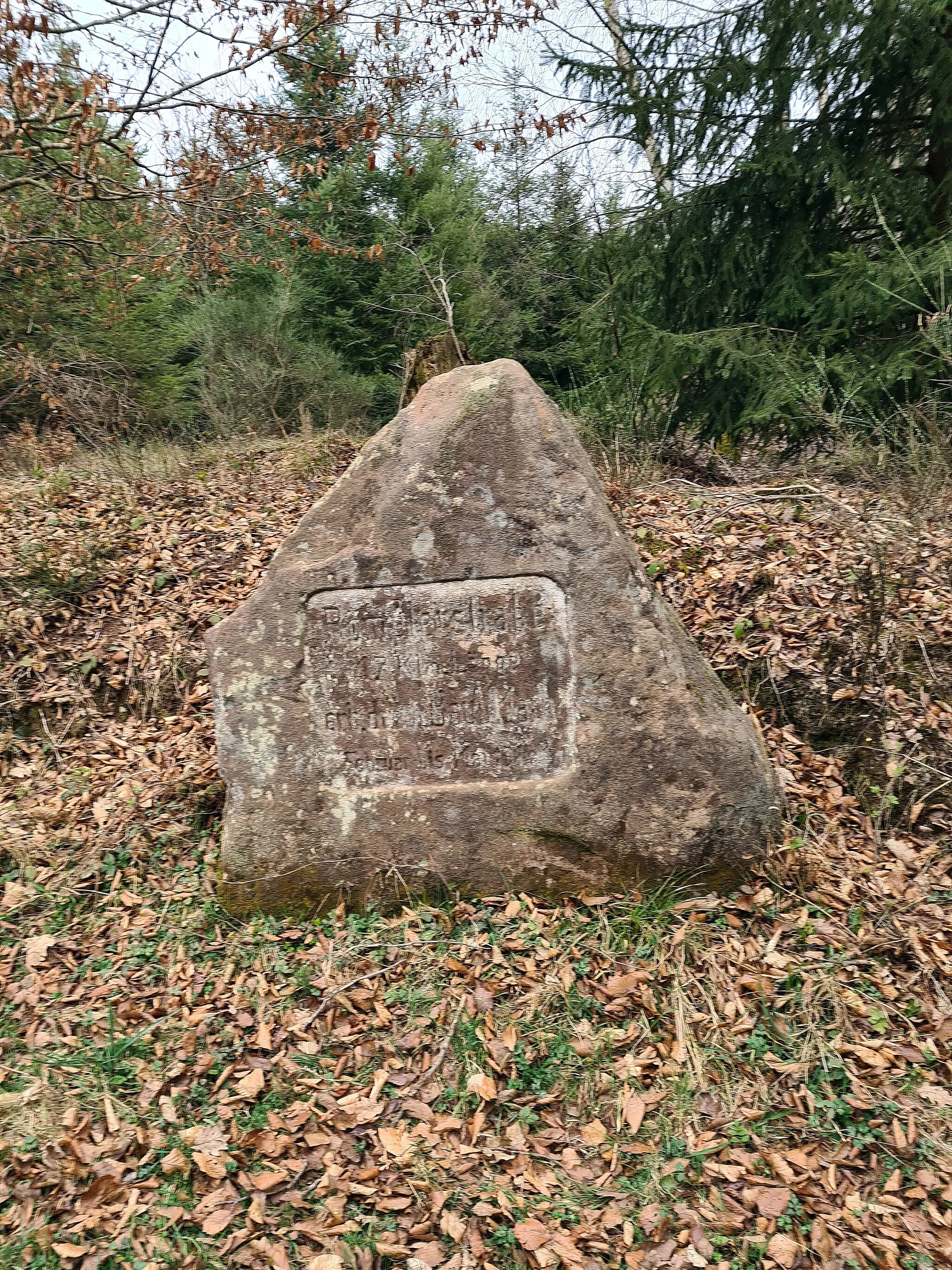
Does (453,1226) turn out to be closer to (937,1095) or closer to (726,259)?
(937,1095)

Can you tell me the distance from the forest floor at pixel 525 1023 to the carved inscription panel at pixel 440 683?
0.56 metres

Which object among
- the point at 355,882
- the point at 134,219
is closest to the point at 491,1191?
the point at 355,882

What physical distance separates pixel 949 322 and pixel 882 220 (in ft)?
2.32

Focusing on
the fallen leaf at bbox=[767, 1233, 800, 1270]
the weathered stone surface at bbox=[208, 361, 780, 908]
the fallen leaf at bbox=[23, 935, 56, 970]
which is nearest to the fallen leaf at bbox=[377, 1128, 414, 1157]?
the weathered stone surface at bbox=[208, 361, 780, 908]

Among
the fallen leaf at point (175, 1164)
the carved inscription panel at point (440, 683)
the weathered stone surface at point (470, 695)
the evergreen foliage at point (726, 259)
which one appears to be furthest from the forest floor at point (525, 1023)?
the evergreen foliage at point (726, 259)

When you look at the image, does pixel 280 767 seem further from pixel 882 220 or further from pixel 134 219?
pixel 882 220

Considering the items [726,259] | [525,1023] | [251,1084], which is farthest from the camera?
[726,259]

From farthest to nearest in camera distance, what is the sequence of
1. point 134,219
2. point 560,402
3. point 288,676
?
point 560,402, point 134,219, point 288,676

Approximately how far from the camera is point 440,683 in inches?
130

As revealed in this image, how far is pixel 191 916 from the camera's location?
3387 millimetres

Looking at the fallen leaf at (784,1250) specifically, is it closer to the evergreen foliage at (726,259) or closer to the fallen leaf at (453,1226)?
the fallen leaf at (453,1226)

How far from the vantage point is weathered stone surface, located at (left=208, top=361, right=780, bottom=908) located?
10.5ft

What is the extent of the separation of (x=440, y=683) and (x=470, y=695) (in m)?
0.13

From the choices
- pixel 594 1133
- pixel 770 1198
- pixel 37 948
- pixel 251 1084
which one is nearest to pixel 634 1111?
pixel 594 1133
